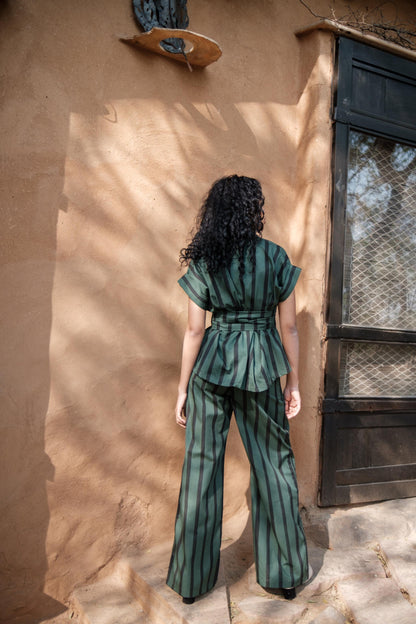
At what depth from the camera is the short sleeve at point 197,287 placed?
7.42ft

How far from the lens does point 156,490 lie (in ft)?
8.86

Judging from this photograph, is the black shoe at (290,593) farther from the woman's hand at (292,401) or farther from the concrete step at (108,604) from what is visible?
the woman's hand at (292,401)

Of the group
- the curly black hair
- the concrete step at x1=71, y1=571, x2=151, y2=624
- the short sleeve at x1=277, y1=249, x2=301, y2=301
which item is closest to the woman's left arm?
the curly black hair

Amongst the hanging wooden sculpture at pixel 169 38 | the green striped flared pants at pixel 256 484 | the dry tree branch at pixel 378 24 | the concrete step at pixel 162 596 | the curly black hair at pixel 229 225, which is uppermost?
the dry tree branch at pixel 378 24

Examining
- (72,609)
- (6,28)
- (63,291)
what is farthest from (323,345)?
(6,28)

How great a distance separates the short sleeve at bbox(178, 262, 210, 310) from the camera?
2.26 meters

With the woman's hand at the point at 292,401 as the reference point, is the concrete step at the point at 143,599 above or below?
below

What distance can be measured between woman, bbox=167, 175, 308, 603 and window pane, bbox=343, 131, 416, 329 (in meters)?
1.01

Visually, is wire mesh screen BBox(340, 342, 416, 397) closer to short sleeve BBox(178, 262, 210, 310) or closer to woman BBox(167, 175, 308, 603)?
woman BBox(167, 175, 308, 603)

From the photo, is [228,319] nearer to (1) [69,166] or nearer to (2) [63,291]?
(2) [63,291]

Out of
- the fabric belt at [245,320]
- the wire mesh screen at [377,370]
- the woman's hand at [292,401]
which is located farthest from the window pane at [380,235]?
the fabric belt at [245,320]

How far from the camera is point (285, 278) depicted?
2277 mm

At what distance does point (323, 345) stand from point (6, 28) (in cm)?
221

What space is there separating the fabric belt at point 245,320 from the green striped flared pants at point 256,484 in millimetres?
253
